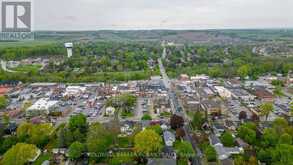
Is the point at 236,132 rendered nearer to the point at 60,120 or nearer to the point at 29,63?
the point at 60,120

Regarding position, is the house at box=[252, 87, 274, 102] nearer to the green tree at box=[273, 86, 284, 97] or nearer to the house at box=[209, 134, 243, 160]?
the green tree at box=[273, 86, 284, 97]

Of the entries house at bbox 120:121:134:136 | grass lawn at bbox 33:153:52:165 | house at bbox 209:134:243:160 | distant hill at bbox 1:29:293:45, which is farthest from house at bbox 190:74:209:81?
distant hill at bbox 1:29:293:45

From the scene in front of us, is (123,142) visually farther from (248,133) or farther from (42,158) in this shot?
(248,133)

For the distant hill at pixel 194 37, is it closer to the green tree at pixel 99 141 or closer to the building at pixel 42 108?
the building at pixel 42 108

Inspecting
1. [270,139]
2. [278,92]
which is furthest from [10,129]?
[278,92]

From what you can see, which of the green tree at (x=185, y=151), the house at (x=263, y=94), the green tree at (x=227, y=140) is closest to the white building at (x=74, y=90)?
the green tree at (x=185, y=151)

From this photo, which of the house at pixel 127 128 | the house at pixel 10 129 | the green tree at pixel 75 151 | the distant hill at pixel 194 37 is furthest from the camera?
the distant hill at pixel 194 37

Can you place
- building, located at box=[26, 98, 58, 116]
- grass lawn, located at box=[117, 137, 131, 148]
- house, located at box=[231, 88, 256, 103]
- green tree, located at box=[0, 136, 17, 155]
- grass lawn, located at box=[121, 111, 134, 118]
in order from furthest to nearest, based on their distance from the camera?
house, located at box=[231, 88, 256, 103]
building, located at box=[26, 98, 58, 116]
grass lawn, located at box=[121, 111, 134, 118]
grass lawn, located at box=[117, 137, 131, 148]
green tree, located at box=[0, 136, 17, 155]
